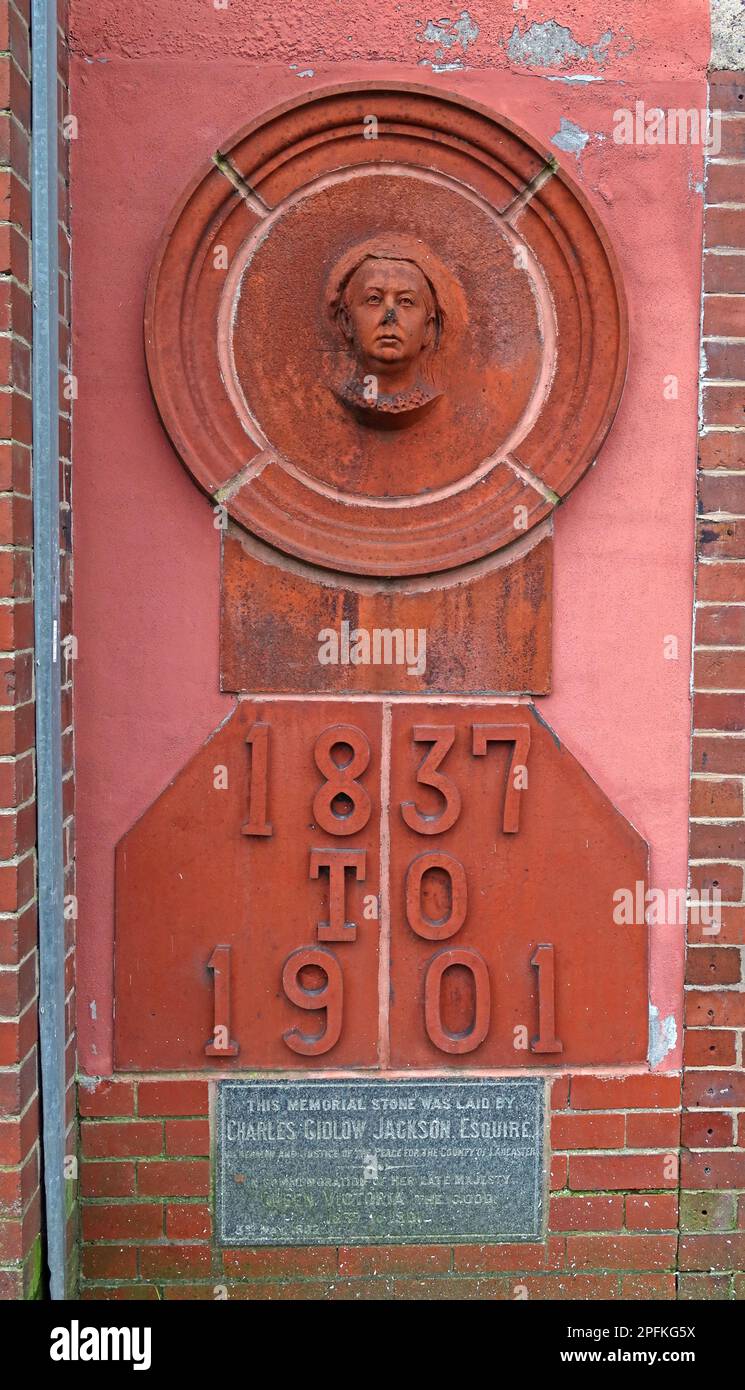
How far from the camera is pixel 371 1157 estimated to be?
96.7 inches

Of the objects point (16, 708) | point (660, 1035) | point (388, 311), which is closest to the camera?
point (16, 708)

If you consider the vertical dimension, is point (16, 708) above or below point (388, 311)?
below

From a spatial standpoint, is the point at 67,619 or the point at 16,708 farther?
the point at 67,619

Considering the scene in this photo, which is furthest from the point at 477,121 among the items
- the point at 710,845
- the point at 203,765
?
the point at 710,845

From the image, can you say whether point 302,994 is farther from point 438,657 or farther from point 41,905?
point 438,657

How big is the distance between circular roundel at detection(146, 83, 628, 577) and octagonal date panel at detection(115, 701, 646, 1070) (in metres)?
0.40

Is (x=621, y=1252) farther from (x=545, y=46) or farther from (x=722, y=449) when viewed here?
(x=545, y=46)

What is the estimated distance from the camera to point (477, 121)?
7.73 feet

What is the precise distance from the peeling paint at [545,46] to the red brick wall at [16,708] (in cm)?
100

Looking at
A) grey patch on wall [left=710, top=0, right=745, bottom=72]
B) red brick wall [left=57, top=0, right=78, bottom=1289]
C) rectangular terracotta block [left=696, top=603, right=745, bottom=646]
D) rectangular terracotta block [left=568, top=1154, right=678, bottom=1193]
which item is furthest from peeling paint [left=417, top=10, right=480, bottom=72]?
rectangular terracotta block [left=568, top=1154, right=678, bottom=1193]

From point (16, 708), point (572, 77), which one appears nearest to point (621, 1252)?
point (16, 708)

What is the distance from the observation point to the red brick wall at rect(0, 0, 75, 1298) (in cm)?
198

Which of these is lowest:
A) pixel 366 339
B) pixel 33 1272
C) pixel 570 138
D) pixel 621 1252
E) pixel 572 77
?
→ pixel 621 1252

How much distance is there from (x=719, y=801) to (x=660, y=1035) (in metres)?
0.53
